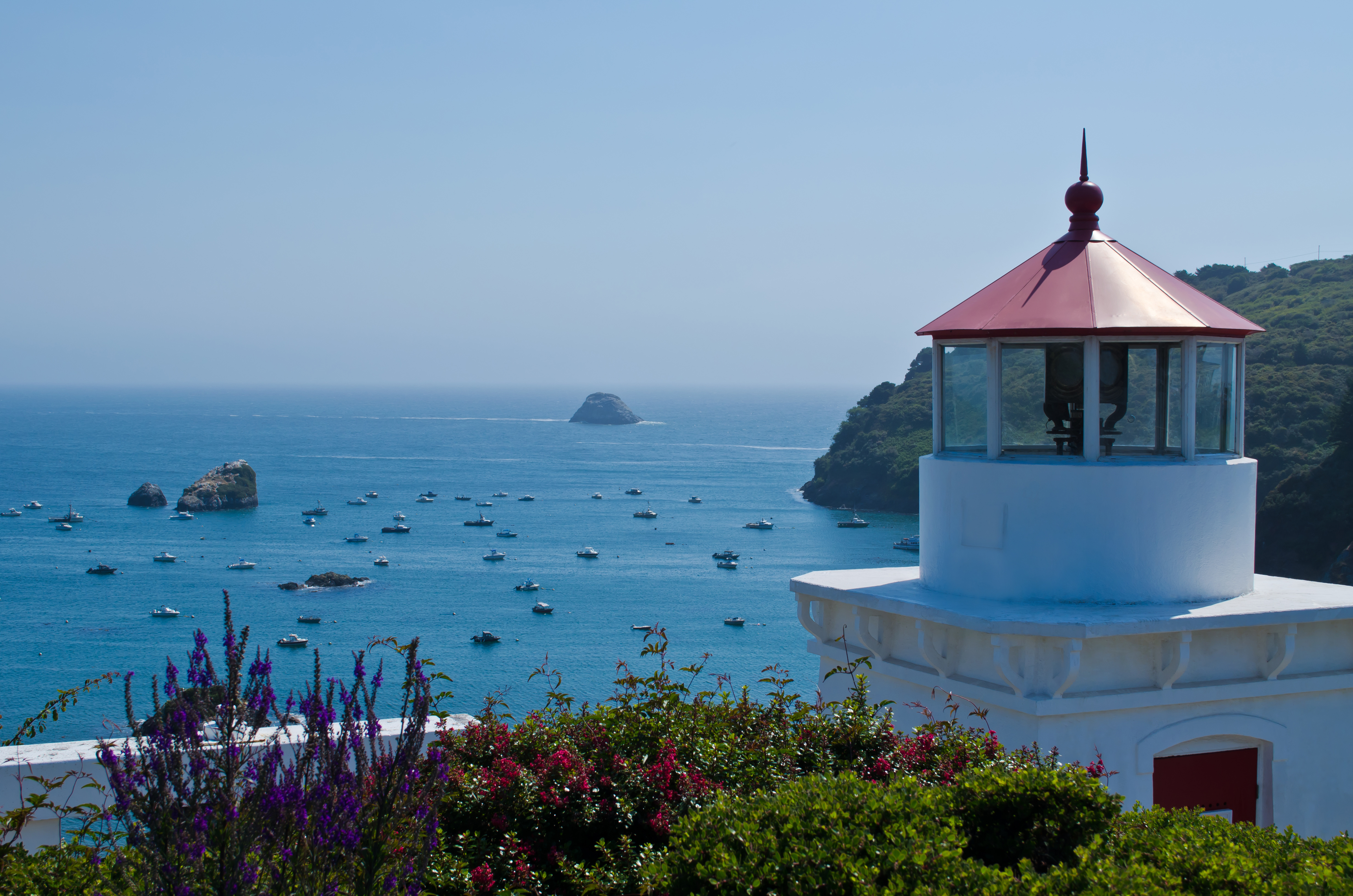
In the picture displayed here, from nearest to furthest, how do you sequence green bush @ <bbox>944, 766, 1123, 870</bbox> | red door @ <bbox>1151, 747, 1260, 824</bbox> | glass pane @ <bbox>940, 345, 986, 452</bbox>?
green bush @ <bbox>944, 766, 1123, 870</bbox> < red door @ <bbox>1151, 747, 1260, 824</bbox> < glass pane @ <bbox>940, 345, 986, 452</bbox>

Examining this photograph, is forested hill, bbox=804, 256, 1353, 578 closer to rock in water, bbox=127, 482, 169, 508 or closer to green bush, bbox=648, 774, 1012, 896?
green bush, bbox=648, 774, 1012, 896

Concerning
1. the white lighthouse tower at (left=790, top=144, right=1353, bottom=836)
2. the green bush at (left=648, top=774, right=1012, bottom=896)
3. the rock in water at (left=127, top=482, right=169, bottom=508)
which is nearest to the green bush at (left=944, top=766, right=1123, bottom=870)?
the green bush at (left=648, top=774, right=1012, bottom=896)

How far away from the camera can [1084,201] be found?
5977 mm

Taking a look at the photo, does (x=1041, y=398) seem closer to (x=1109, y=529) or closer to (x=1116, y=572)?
(x=1109, y=529)

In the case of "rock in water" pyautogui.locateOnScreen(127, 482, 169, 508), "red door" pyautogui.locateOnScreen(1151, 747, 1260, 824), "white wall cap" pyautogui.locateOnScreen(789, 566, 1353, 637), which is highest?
"white wall cap" pyautogui.locateOnScreen(789, 566, 1353, 637)

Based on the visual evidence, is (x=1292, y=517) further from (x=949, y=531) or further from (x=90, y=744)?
(x=90, y=744)

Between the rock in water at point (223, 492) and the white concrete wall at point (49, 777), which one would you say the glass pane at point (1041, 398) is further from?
the rock in water at point (223, 492)

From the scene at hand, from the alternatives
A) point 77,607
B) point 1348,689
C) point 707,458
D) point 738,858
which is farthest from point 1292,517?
point 707,458

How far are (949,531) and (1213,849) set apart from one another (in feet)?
9.22

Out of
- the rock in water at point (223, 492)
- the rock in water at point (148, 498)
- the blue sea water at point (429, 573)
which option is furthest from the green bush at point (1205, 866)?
the rock in water at point (148, 498)

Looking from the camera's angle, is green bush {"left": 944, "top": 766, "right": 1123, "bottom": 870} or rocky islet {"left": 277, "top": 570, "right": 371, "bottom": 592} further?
rocky islet {"left": 277, "top": 570, "right": 371, "bottom": 592}

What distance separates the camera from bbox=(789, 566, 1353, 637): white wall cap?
4.84 metres

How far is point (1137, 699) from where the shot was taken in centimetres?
495

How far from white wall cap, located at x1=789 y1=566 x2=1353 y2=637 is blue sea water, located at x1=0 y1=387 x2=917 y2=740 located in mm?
19126
